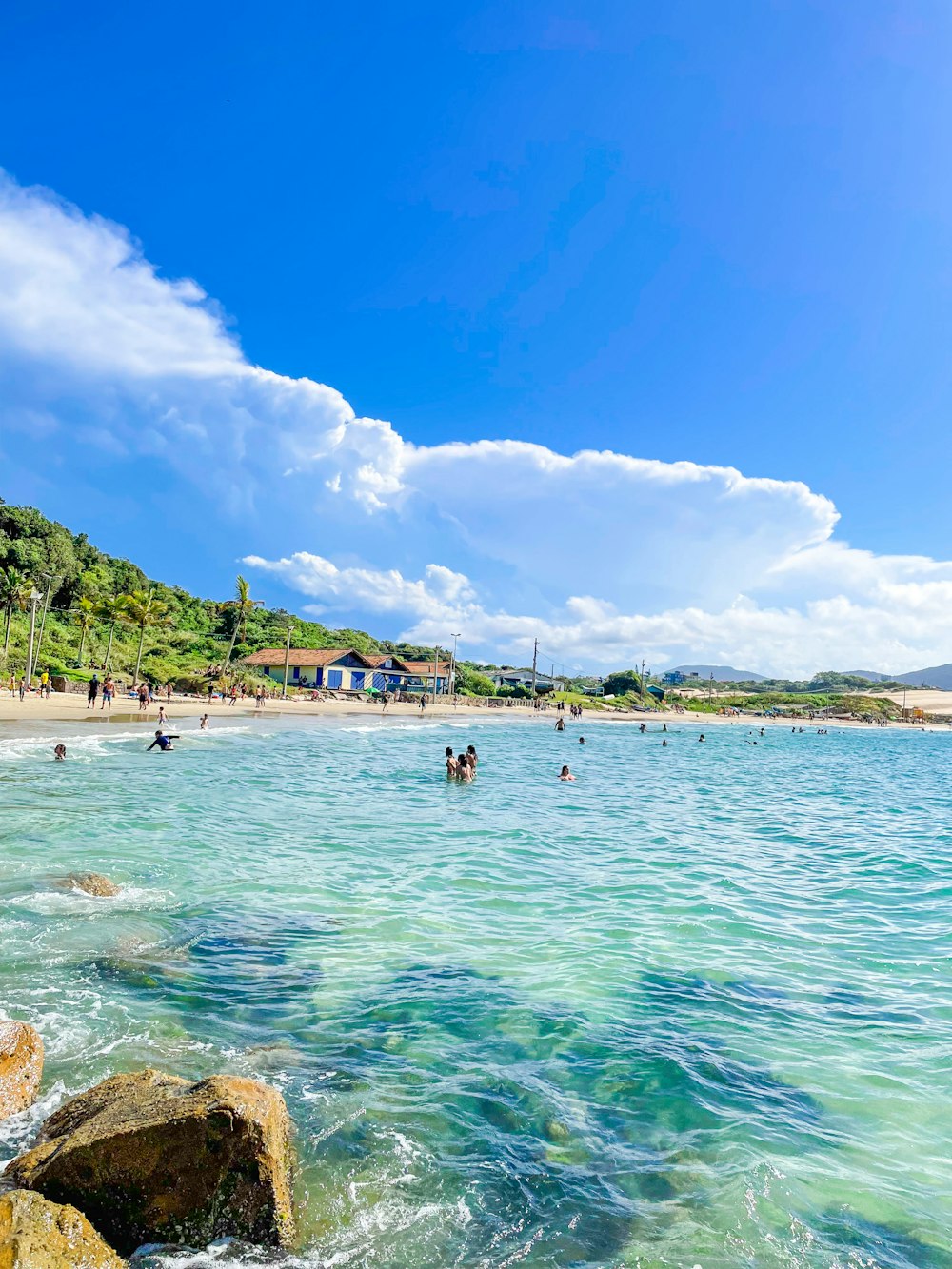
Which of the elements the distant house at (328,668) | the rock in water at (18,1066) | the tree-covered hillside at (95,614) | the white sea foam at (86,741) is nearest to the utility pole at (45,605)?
the tree-covered hillside at (95,614)

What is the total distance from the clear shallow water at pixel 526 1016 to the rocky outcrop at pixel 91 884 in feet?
0.79

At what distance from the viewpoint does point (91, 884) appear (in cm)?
1002

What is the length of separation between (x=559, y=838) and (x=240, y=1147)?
13.3 metres

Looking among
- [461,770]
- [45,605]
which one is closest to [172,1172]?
[461,770]

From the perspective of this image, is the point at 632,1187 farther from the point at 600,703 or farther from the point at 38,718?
the point at 600,703

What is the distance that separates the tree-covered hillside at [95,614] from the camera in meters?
56.8

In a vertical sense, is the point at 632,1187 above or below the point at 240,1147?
below

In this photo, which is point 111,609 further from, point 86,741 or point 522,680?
point 522,680

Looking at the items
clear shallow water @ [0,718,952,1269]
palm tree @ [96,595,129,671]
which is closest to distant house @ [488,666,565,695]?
palm tree @ [96,595,129,671]

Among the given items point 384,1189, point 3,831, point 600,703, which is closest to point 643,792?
point 3,831

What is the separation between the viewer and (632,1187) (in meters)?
4.63

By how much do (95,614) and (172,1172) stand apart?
66424 mm

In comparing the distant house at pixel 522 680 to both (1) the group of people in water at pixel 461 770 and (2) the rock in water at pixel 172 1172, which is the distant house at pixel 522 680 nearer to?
(1) the group of people in water at pixel 461 770

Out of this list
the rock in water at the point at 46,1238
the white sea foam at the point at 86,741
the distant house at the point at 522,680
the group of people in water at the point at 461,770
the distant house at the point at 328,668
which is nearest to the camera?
the rock in water at the point at 46,1238
